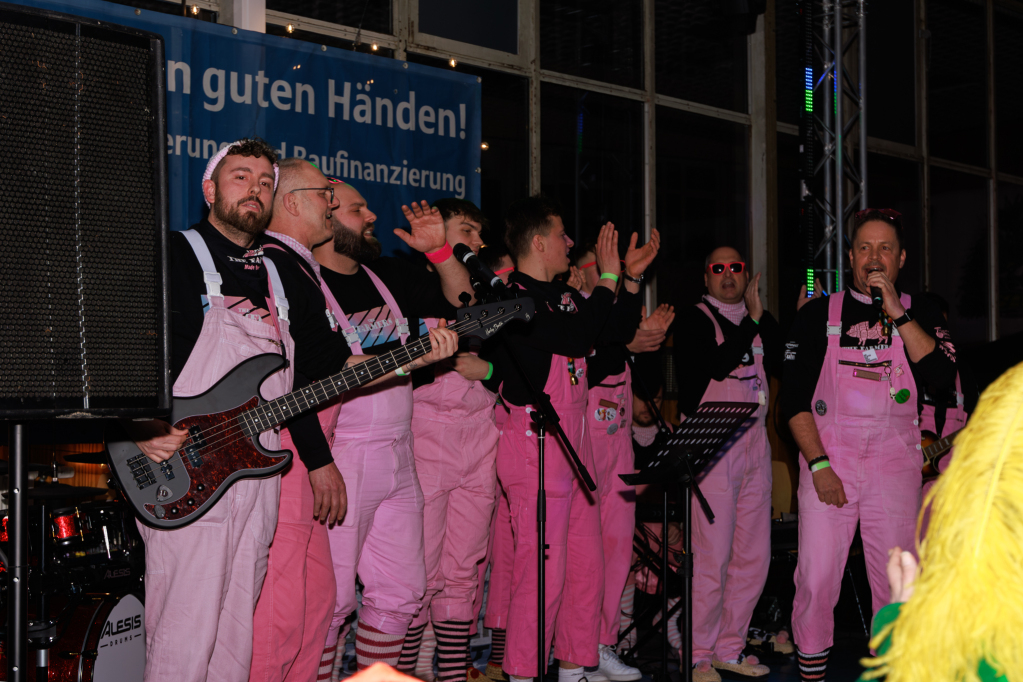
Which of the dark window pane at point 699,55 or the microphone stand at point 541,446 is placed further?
the dark window pane at point 699,55

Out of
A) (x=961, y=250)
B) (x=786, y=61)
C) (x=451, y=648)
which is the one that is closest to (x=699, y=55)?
(x=786, y=61)

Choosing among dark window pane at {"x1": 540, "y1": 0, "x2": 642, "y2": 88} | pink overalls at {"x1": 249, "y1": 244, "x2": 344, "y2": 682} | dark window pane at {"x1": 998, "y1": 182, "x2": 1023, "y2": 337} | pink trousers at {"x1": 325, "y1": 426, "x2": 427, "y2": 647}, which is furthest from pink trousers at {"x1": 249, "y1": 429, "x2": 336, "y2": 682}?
dark window pane at {"x1": 998, "y1": 182, "x2": 1023, "y2": 337}

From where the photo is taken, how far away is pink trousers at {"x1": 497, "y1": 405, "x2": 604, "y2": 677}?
3932 millimetres

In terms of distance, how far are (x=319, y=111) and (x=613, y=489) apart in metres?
2.56

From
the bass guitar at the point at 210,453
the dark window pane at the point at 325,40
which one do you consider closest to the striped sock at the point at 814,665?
the bass guitar at the point at 210,453

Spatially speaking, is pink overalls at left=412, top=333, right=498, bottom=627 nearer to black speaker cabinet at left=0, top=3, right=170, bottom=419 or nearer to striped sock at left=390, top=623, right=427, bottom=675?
striped sock at left=390, top=623, right=427, bottom=675

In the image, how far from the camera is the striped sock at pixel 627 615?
4953mm

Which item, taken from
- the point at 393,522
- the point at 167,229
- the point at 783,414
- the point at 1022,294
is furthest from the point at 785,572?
the point at 1022,294

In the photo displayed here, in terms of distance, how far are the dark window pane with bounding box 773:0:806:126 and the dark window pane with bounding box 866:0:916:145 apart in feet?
3.48

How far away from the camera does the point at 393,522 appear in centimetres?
336

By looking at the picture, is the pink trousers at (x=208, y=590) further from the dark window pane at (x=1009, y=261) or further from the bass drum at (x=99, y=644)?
the dark window pane at (x=1009, y=261)

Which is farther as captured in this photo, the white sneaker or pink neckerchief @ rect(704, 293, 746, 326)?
pink neckerchief @ rect(704, 293, 746, 326)

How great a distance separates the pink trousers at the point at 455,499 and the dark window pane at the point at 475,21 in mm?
3112

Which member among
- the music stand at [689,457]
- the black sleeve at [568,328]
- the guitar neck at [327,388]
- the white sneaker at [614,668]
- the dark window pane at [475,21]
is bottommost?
the white sneaker at [614,668]
